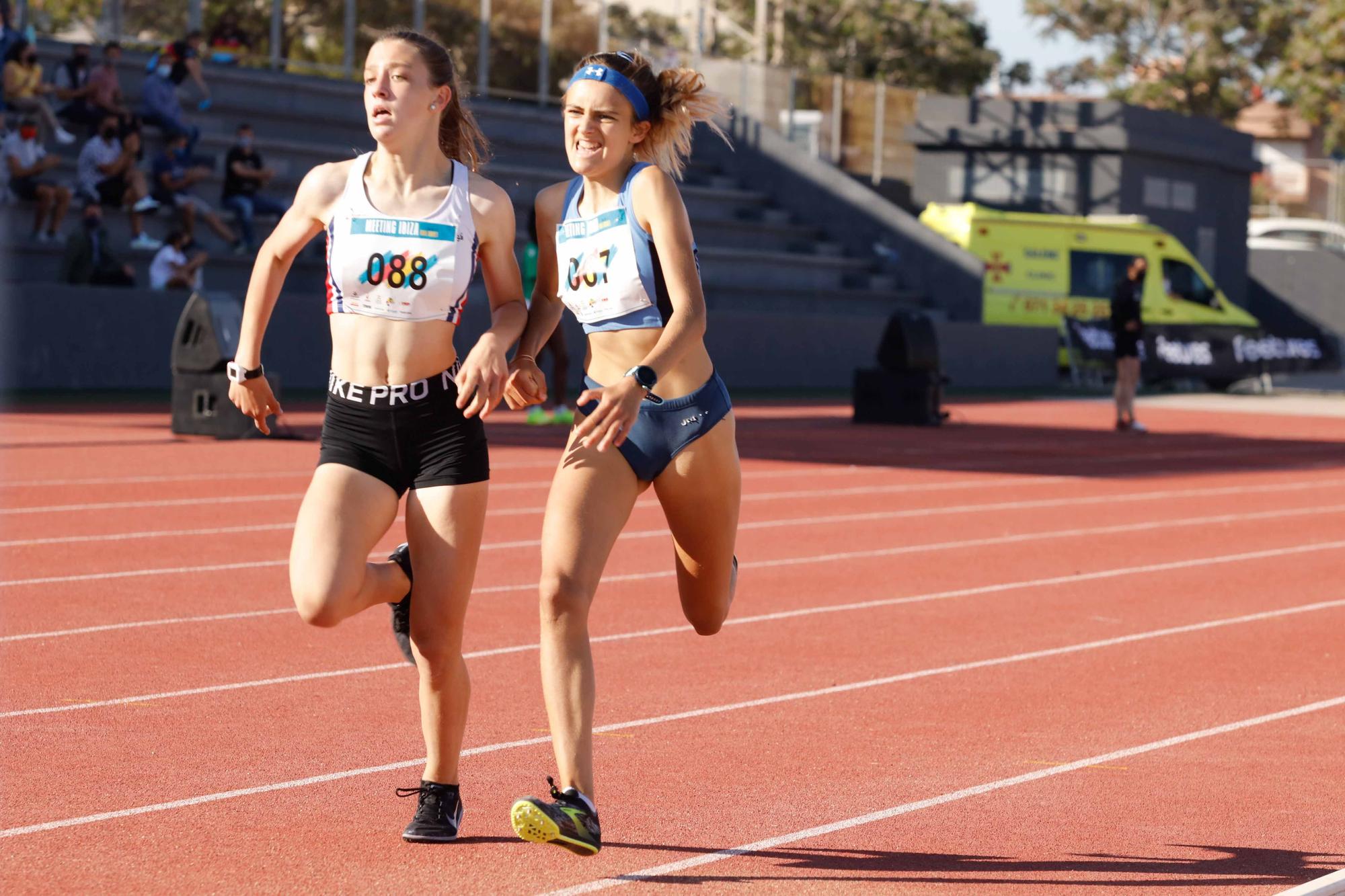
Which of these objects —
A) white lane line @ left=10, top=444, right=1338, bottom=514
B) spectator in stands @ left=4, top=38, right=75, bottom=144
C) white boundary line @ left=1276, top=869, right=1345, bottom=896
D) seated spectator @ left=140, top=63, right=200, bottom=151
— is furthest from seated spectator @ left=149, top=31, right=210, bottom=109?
white boundary line @ left=1276, top=869, right=1345, bottom=896

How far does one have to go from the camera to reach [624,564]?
35.4 ft

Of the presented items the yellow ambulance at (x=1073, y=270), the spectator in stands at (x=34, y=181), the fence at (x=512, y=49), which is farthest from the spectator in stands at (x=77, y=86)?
the yellow ambulance at (x=1073, y=270)

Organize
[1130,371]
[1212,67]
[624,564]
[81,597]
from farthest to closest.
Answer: [1212,67]
[1130,371]
[624,564]
[81,597]

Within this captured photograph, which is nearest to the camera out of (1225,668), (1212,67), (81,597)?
(1225,668)

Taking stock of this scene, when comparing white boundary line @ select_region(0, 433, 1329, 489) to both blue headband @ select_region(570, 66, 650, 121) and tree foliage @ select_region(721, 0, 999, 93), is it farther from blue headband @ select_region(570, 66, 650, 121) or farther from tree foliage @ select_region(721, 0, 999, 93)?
tree foliage @ select_region(721, 0, 999, 93)

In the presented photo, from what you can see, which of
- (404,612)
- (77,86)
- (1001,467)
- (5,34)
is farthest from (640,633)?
(77,86)

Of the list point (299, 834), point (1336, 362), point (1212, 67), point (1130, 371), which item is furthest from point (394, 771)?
point (1212, 67)

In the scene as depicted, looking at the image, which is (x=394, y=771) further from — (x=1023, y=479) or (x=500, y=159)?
(x=500, y=159)

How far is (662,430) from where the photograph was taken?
5.08m

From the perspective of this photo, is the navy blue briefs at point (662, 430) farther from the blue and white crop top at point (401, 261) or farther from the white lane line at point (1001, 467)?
the white lane line at point (1001, 467)

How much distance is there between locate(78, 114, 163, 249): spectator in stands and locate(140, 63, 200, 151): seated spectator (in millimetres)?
1149

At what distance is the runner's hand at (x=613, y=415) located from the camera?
15.7 feet

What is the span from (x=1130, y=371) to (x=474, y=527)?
17.8 metres

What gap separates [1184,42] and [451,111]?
66545 mm
